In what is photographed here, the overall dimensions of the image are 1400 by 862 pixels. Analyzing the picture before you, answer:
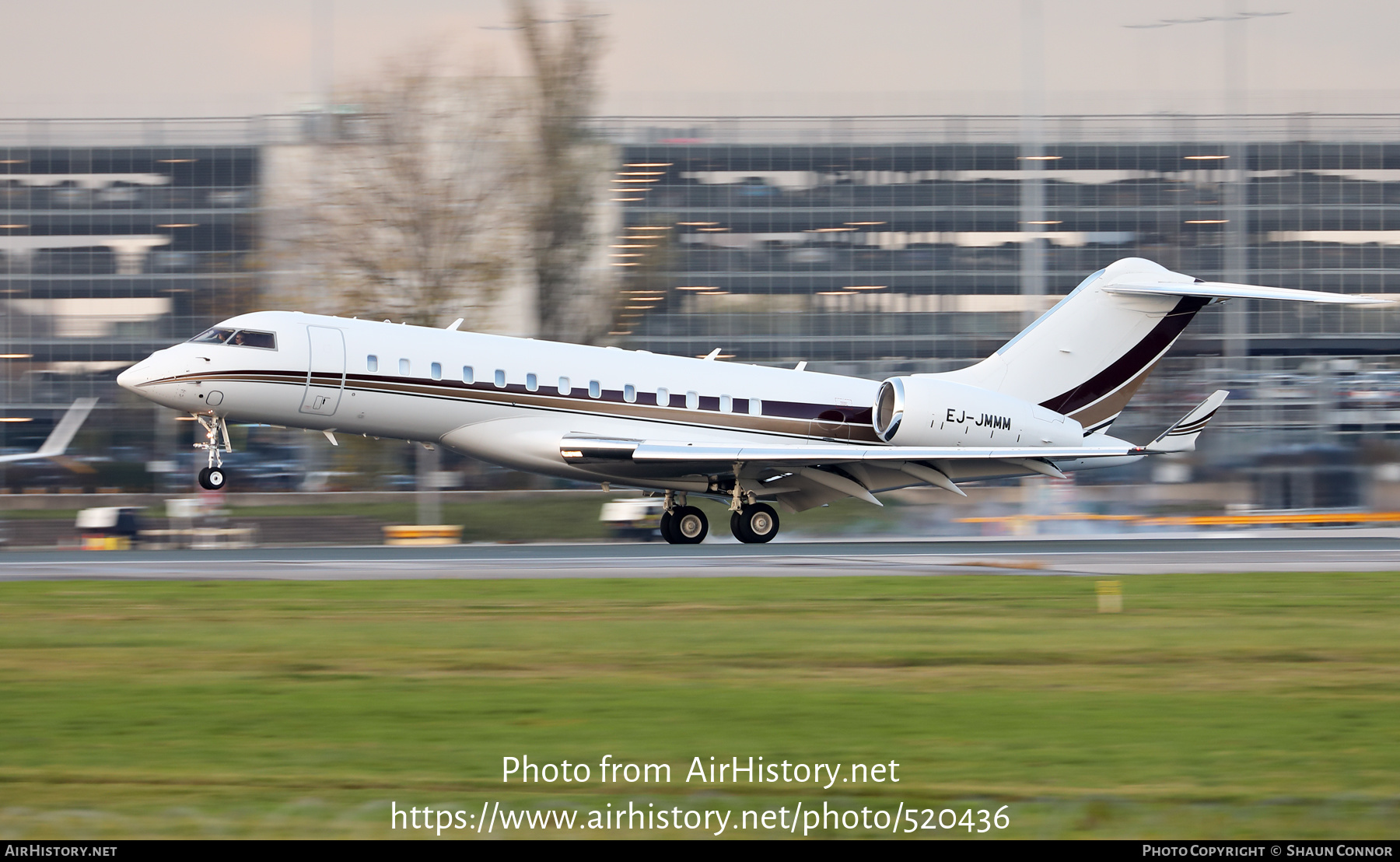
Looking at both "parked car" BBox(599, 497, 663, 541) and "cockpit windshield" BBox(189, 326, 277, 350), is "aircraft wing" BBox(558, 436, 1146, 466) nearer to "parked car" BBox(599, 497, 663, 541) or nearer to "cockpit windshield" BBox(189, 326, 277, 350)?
"parked car" BBox(599, 497, 663, 541)

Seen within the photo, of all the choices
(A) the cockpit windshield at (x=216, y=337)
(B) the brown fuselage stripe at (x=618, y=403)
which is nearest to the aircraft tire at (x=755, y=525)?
(B) the brown fuselage stripe at (x=618, y=403)

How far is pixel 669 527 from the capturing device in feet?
88.1

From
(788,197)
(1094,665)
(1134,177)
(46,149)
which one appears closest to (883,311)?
(788,197)

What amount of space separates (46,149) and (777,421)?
8604cm

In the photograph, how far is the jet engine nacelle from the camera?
25797 mm

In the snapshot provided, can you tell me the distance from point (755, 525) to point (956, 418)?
4246 mm

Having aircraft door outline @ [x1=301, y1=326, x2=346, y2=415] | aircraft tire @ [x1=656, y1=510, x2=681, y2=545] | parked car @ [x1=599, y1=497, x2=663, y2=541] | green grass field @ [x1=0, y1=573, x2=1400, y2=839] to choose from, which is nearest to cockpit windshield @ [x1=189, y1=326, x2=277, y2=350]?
aircraft door outline @ [x1=301, y1=326, x2=346, y2=415]

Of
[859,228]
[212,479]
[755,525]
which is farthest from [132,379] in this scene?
[859,228]

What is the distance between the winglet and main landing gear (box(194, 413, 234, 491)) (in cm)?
1555

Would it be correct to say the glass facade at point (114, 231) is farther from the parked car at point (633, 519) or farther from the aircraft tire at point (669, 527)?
the aircraft tire at point (669, 527)

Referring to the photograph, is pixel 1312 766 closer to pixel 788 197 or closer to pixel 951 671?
pixel 951 671

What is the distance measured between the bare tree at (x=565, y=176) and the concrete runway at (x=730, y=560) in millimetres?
12210

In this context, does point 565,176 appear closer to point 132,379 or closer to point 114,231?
point 132,379

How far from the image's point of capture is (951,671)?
11.0m
